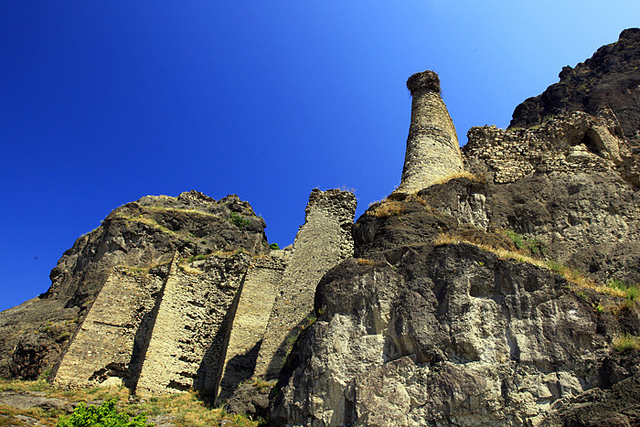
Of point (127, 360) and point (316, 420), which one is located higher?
point (127, 360)

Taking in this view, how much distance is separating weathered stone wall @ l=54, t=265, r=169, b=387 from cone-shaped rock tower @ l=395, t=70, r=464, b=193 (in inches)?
513

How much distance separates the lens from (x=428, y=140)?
65.7ft

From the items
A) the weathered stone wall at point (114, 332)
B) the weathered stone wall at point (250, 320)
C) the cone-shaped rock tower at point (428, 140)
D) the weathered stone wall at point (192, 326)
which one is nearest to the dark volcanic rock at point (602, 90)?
the cone-shaped rock tower at point (428, 140)

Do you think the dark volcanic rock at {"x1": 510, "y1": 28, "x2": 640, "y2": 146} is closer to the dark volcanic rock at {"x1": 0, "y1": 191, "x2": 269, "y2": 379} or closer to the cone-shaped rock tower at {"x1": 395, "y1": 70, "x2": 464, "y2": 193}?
the cone-shaped rock tower at {"x1": 395, "y1": 70, "x2": 464, "y2": 193}

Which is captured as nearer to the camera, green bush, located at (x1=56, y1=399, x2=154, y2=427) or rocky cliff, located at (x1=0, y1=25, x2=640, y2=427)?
rocky cliff, located at (x1=0, y1=25, x2=640, y2=427)

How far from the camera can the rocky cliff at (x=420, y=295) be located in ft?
35.0

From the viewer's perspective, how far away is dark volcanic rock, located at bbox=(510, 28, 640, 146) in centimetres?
2398

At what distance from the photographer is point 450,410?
10391 millimetres

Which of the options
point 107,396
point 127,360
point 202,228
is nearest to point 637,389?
point 107,396

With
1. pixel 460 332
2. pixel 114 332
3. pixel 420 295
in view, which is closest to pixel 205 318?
pixel 114 332

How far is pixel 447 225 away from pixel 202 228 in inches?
822

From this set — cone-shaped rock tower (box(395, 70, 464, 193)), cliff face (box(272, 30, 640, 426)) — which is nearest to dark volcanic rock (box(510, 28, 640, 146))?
cone-shaped rock tower (box(395, 70, 464, 193))

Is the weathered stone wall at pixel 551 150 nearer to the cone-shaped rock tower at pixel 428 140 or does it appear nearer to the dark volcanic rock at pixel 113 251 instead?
the cone-shaped rock tower at pixel 428 140

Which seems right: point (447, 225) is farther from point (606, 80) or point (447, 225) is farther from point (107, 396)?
point (606, 80)
